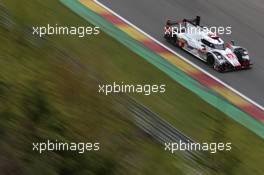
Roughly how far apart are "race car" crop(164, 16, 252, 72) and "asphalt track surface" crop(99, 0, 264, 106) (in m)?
0.11

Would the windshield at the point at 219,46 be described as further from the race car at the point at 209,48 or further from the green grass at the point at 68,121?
the green grass at the point at 68,121

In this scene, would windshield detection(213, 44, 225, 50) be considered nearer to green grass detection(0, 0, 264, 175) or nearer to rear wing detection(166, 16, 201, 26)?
rear wing detection(166, 16, 201, 26)

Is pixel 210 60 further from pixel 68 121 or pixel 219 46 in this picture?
pixel 68 121

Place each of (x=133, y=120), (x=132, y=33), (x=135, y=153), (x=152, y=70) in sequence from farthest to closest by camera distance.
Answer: (x=132, y=33), (x=152, y=70), (x=133, y=120), (x=135, y=153)

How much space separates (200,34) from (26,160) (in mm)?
6283

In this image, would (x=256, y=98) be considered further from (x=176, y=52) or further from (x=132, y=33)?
(x=132, y=33)

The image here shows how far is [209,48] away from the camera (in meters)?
8.45

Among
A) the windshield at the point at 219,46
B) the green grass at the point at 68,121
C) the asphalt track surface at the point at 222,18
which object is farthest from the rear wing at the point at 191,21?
the green grass at the point at 68,121

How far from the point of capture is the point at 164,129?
328 cm

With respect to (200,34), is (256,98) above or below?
below

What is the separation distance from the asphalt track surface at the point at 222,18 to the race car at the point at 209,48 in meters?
0.11

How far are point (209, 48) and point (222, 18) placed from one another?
68.6 inches

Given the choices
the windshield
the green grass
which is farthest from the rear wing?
the green grass

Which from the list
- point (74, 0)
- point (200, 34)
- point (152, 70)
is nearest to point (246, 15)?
point (200, 34)
